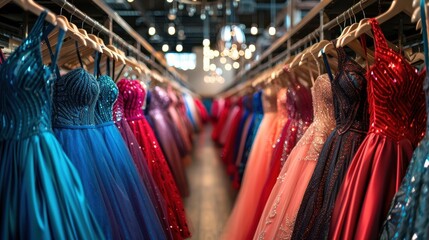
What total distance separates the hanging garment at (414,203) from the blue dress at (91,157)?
0.93 metres

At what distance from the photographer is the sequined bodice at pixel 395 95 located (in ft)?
4.39

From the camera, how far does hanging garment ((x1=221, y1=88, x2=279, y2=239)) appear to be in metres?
2.69

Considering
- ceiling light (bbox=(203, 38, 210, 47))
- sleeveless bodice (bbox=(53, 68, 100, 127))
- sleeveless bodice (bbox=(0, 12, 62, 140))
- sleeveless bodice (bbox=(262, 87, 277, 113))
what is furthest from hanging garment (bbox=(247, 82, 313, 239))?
ceiling light (bbox=(203, 38, 210, 47))

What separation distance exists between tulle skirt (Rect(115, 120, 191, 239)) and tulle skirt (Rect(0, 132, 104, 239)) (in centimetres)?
74

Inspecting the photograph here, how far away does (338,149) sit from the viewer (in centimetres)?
162

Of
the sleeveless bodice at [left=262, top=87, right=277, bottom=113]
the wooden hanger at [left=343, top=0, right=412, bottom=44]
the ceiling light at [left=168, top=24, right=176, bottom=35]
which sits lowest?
the sleeveless bodice at [left=262, top=87, right=277, bottom=113]

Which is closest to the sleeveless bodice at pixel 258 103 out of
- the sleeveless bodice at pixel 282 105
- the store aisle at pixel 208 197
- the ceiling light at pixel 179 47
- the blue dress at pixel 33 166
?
the sleeveless bodice at pixel 282 105

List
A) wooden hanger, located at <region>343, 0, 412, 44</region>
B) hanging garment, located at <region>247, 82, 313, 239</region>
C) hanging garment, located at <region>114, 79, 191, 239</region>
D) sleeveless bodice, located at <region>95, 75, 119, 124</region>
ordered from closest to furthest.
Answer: wooden hanger, located at <region>343, 0, 412, 44</region>, sleeveless bodice, located at <region>95, 75, 119, 124</region>, hanging garment, located at <region>114, 79, 191, 239</region>, hanging garment, located at <region>247, 82, 313, 239</region>

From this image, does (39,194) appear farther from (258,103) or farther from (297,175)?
(258,103)

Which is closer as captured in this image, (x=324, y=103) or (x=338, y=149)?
(x=338, y=149)

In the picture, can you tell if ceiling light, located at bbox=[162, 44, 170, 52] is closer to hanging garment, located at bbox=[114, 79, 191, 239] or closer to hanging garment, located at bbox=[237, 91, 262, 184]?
hanging garment, located at bbox=[237, 91, 262, 184]

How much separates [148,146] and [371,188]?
132 centimetres

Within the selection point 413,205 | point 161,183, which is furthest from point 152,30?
point 413,205

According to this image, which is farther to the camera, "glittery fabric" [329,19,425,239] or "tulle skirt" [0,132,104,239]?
"glittery fabric" [329,19,425,239]
